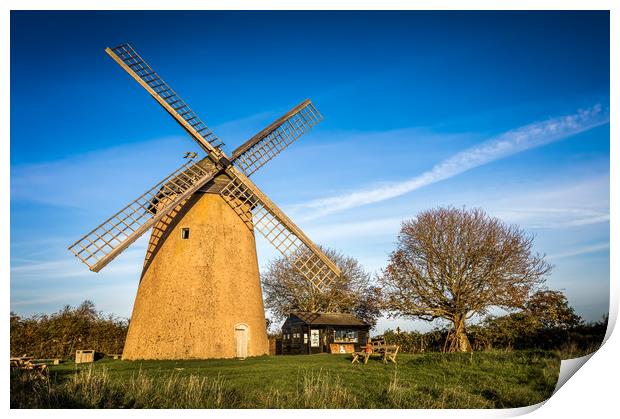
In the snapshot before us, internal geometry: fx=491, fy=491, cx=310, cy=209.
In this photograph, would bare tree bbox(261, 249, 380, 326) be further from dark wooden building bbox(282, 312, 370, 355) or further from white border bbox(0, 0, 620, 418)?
white border bbox(0, 0, 620, 418)

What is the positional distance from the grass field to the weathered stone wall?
7.76ft

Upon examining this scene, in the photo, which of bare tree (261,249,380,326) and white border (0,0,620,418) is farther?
bare tree (261,249,380,326)

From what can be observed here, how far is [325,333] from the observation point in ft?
84.6

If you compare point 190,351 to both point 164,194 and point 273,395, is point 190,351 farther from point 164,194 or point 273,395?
point 273,395

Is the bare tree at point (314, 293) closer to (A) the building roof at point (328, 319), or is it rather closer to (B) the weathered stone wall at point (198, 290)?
(A) the building roof at point (328, 319)

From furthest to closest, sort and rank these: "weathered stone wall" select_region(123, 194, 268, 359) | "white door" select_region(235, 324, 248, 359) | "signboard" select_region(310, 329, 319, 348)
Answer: "signboard" select_region(310, 329, 319, 348), "white door" select_region(235, 324, 248, 359), "weathered stone wall" select_region(123, 194, 268, 359)

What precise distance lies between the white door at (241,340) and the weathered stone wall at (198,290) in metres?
0.16

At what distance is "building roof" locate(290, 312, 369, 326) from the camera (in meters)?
25.5

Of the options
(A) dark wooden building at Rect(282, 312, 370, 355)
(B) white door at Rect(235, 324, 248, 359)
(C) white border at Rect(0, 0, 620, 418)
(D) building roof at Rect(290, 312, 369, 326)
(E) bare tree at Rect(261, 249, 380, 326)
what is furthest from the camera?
(E) bare tree at Rect(261, 249, 380, 326)

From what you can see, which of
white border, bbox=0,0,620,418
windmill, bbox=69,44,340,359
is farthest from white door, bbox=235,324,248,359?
white border, bbox=0,0,620,418

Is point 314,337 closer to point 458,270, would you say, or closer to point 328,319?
point 328,319

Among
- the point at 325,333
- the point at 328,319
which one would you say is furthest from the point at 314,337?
the point at 328,319
